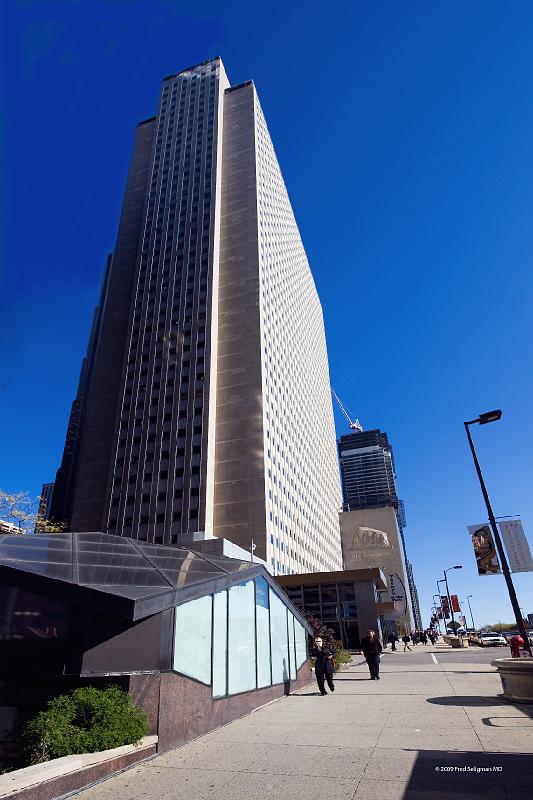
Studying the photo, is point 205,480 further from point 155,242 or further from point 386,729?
point 386,729

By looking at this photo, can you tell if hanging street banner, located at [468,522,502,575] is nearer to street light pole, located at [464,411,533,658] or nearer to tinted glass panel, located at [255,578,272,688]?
street light pole, located at [464,411,533,658]

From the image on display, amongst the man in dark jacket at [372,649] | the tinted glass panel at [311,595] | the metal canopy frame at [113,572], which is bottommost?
the man in dark jacket at [372,649]

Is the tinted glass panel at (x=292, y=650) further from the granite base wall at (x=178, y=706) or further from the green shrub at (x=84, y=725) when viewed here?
the green shrub at (x=84, y=725)

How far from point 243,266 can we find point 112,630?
81.7 metres

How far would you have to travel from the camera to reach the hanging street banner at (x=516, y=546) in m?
15.3

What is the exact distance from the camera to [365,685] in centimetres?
1691

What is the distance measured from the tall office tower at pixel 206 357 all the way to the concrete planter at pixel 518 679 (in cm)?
5101

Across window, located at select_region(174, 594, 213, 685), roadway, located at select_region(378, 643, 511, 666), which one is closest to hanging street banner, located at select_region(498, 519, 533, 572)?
window, located at select_region(174, 594, 213, 685)

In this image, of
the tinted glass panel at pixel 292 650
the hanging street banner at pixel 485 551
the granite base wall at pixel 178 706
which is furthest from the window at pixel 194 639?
the hanging street banner at pixel 485 551

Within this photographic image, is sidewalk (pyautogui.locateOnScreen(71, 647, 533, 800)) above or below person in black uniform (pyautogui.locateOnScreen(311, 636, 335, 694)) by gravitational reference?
below

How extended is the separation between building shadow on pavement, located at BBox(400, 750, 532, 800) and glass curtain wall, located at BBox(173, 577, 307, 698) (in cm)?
478

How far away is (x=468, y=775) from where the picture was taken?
6457 millimetres

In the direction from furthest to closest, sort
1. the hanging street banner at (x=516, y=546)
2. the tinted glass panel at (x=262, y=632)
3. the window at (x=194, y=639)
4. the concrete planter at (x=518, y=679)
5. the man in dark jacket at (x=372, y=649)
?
the man in dark jacket at (x=372, y=649) → the hanging street banner at (x=516, y=546) → the tinted glass panel at (x=262, y=632) → the concrete planter at (x=518, y=679) → the window at (x=194, y=639)

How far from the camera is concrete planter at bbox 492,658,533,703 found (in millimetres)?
11672
